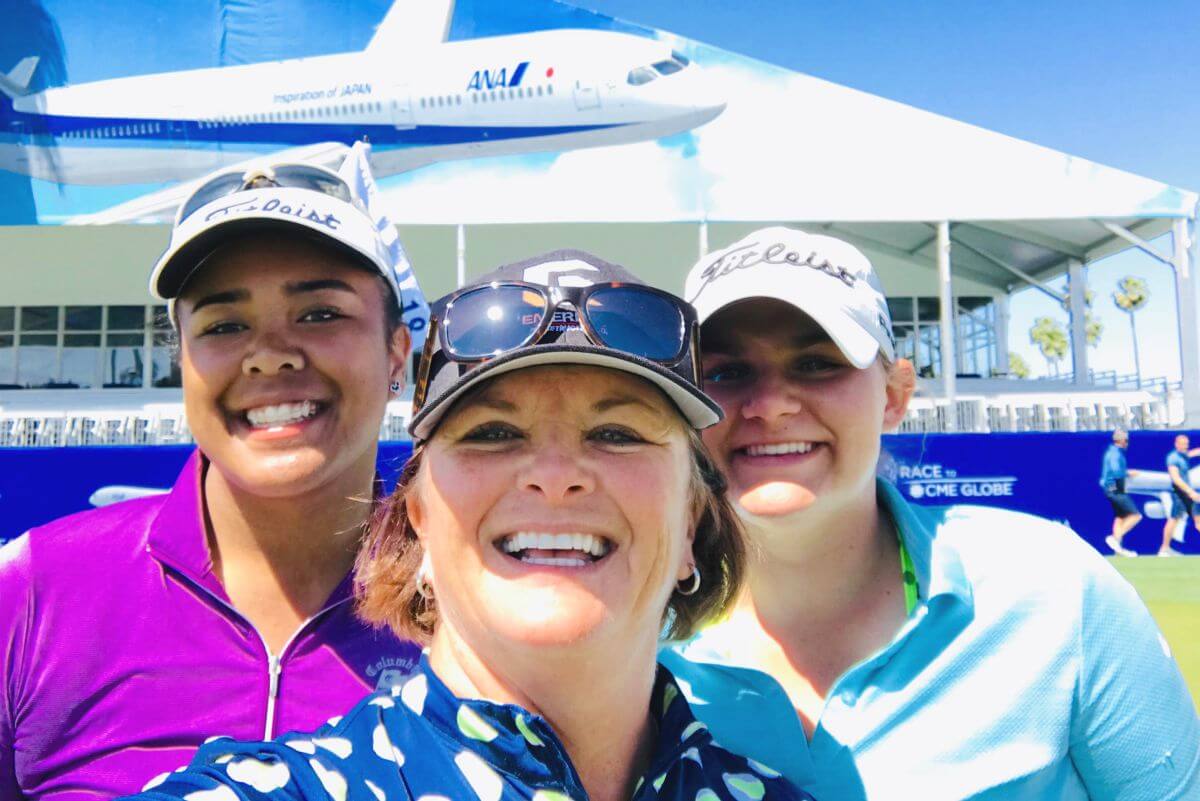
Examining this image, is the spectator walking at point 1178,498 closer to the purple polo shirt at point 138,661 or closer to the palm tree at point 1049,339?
the purple polo shirt at point 138,661

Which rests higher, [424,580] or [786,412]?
[786,412]

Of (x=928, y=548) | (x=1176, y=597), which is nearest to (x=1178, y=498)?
(x=1176, y=597)

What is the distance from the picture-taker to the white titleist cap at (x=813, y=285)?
217 centimetres

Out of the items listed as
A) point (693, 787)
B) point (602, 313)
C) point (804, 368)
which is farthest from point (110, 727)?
point (804, 368)

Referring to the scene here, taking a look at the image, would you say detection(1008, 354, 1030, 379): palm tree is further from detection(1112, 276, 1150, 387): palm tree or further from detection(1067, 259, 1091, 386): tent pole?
detection(1067, 259, 1091, 386): tent pole

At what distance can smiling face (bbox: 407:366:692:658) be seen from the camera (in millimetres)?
1596

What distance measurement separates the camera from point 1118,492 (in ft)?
43.4

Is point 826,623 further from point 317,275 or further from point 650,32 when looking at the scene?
point 650,32

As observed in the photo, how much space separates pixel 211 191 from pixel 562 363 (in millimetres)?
1418

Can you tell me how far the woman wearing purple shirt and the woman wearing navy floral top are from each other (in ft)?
2.33

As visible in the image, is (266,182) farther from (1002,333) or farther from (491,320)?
(1002,333)

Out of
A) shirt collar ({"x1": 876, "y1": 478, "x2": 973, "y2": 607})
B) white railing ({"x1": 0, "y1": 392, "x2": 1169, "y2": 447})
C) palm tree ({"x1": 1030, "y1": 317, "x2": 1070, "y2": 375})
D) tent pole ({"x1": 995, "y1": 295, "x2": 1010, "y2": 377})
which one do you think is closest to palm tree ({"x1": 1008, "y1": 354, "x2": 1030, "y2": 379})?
palm tree ({"x1": 1030, "y1": 317, "x2": 1070, "y2": 375})

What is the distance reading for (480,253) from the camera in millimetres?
25422

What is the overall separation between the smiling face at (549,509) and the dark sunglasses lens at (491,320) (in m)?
0.07
